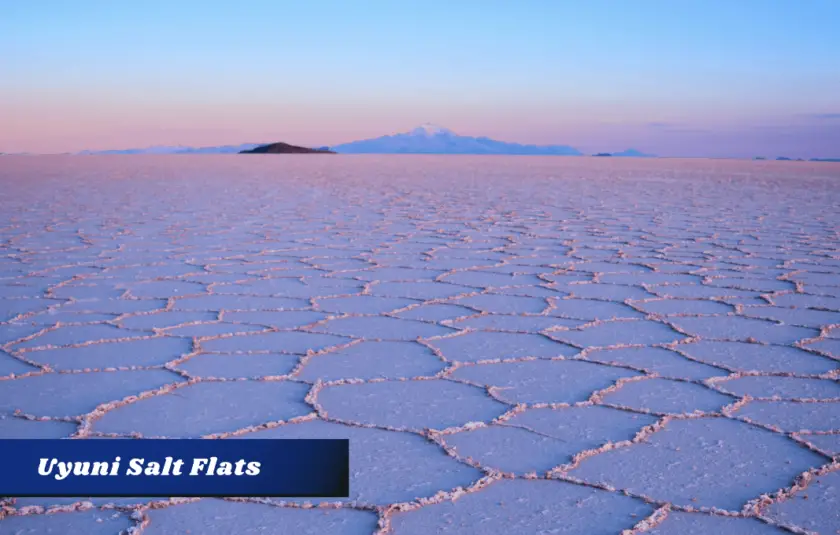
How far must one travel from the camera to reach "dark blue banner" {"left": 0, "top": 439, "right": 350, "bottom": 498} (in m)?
1.23

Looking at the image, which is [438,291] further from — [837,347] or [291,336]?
[837,347]

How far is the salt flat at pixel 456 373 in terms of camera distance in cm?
125

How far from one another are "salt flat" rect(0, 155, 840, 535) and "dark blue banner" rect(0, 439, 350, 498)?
2 centimetres

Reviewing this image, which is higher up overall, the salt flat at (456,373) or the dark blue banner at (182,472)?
the dark blue banner at (182,472)

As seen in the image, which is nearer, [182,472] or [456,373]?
[182,472]

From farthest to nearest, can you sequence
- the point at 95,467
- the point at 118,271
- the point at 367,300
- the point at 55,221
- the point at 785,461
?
the point at 55,221 → the point at 118,271 → the point at 367,300 → the point at 785,461 → the point at 95,467

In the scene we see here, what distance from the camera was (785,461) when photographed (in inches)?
56.2

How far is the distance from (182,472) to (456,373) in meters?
0.75

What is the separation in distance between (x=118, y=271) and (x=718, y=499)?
96.6 inches

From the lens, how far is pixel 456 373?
1903mm

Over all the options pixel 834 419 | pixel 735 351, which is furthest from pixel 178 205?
pixel 834 419

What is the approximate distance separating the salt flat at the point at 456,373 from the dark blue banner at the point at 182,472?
0.08 feet

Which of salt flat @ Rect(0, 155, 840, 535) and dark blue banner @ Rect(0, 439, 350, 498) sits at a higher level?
dark blue banner @ Rect(0, 439, 350, 498)

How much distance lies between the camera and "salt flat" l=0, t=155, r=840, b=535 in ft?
4.09
